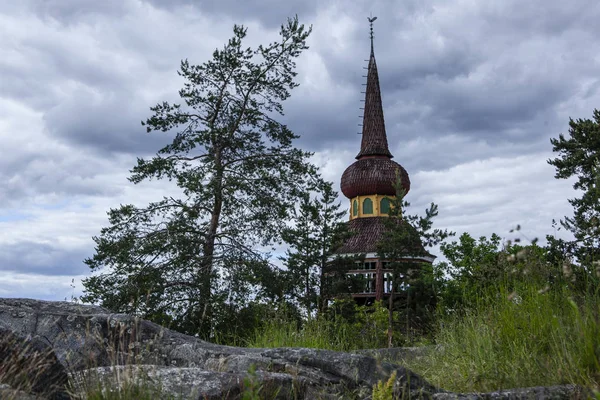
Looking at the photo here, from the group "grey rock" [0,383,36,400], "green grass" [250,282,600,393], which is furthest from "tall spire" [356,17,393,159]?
"grey rock" [0,383,36,400]

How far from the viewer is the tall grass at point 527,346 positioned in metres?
4.73

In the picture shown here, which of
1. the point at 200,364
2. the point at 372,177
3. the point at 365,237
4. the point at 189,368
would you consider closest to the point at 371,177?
the point at 372,177

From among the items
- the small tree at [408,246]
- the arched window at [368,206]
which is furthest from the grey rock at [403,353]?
the arched window at [368,206]

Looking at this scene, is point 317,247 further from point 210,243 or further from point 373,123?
point 373,123

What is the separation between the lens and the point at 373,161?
3706 cm

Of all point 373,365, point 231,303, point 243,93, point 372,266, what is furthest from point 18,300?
point 372,266

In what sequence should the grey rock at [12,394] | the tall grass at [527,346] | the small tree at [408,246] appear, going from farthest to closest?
the small tree at [408,246]
the tall grass at [527,346]
the grey rock at [12,394]

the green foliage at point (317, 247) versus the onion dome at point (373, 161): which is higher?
the onion dome at point (373, 161)

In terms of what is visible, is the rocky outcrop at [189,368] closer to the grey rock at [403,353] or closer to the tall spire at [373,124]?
the grey rock at [403,353]

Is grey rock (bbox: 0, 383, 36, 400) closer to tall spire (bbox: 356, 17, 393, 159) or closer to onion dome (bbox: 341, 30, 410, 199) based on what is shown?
onion dome (bbox: 341, 30, 410, 199)

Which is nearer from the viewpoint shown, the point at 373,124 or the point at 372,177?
the point at 372,177

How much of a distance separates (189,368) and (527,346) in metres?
3.11

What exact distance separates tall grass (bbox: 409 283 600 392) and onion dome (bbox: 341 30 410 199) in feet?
97.8

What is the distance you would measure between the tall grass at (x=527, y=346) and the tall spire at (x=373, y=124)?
31.2 m
